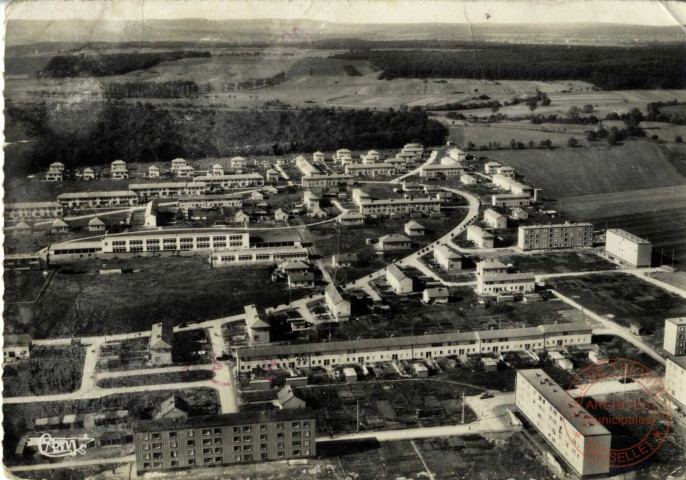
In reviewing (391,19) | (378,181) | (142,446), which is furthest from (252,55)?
(142,446)

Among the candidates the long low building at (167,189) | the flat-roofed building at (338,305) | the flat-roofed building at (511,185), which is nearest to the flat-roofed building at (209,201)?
the long low building at (167,189)

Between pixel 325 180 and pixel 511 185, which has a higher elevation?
pixel 325 180

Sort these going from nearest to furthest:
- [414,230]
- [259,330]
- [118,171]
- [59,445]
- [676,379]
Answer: [59,445]
[676,379]
[259,330]
[414,230]
[118,171]

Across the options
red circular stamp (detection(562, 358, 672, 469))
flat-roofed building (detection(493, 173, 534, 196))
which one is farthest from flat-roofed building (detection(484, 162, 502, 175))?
red circular stamp (detection(562, 358, 672, 469))

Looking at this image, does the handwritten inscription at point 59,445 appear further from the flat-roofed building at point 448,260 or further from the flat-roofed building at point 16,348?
the flat-roofed building at point 448,260

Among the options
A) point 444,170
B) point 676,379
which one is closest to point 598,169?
point 444,170

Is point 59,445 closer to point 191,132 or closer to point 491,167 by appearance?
point 191,132
